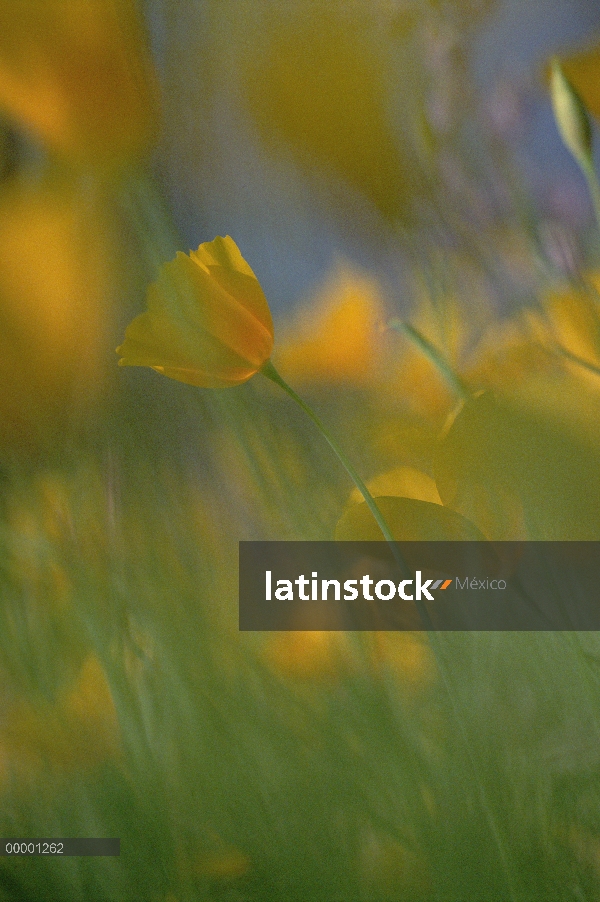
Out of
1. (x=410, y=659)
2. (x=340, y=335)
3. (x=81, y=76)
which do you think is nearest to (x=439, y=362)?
(x=340, y=335)

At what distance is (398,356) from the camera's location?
506 mm

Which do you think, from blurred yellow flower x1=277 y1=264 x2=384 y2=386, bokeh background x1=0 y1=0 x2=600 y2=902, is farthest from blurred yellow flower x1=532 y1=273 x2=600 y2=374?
blurred yellow flower x1=277 y1=264 x2=384 y2=386

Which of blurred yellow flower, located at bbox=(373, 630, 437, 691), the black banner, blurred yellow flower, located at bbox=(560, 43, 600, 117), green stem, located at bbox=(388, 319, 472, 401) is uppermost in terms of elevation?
blurred yellow flower, located at bbox=(560, 43, 600, 117)

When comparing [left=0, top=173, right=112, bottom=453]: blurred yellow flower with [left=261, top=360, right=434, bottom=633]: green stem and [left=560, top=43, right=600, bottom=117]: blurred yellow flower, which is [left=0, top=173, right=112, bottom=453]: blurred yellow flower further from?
[left=560, top=43, right=600, bottom=117]: blurred yellow flower

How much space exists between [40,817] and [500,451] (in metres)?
0.39

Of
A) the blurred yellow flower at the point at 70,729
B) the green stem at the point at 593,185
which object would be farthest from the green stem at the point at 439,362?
the blurred yellow flower at the point at 70,729

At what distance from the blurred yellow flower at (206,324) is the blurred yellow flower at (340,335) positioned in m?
0.03

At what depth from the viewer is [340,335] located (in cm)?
51

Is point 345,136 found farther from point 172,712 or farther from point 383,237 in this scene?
point 172,712

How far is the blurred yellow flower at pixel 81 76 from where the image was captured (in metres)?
0.52

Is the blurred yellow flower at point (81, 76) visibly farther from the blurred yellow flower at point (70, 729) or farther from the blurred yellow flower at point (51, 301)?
the blurred yellow flower at point (70, 729)

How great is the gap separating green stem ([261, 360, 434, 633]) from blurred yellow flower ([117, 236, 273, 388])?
0.02 metres

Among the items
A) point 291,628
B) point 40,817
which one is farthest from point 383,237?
point 40,817

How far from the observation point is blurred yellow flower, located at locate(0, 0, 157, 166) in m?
0.52
